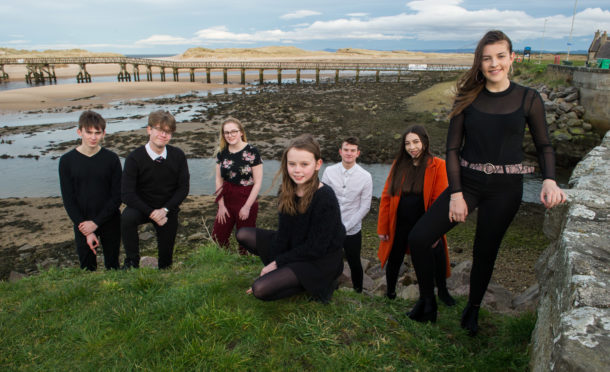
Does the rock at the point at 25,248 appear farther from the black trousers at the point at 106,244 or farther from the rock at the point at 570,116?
the rock at the point at 570,116

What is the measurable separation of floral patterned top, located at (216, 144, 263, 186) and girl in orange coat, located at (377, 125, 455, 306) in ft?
5.79

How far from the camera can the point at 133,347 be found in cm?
274

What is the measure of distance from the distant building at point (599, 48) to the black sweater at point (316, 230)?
28.8 metres

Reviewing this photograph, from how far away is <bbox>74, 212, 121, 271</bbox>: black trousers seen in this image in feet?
14.9

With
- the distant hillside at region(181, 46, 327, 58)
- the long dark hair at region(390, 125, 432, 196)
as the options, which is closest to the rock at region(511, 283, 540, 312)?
the long dark hair at region(390, 125, 432, 196)

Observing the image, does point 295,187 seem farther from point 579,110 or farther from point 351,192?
point 579,110

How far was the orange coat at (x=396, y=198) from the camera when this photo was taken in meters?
4.18

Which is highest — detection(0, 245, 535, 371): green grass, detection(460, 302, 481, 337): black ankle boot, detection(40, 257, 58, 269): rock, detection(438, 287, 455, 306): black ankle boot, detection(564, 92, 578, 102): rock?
detection(564, 92, 578, 102): rock

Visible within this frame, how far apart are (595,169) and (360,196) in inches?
101

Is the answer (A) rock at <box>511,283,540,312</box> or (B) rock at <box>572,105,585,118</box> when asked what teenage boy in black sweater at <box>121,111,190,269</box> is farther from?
(B) rock at <box>572,105,585,118</box>

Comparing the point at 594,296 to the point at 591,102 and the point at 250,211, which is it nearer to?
the point at 250,211

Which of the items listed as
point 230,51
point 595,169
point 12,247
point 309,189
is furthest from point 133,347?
point 230,51

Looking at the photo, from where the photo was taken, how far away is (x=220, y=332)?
291 cm

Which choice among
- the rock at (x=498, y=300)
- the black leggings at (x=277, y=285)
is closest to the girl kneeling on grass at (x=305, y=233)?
the black leggings at (x=277, y=285)
